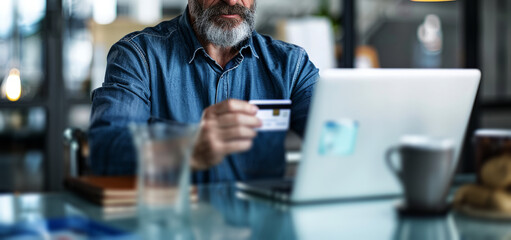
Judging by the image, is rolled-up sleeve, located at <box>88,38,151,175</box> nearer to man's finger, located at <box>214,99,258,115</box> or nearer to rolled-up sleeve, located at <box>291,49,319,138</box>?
man's finger, located at <box>214,99,258,115</box>

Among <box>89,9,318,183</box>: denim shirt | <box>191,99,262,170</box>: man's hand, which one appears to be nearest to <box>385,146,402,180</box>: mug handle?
<box>191,99,262,170</box>: man's hand

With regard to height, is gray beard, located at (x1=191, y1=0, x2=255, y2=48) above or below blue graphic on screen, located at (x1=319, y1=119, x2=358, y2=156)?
above

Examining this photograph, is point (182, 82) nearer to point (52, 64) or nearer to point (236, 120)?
point (236, 120)

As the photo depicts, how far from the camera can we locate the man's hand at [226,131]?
108 cm

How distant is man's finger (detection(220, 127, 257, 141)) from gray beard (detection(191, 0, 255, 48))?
0.95 meters

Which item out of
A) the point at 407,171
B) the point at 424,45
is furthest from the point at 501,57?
the point at 407,171

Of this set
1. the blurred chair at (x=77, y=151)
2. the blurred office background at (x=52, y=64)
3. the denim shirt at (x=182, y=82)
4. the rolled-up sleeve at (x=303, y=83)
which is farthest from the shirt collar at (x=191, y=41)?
the blurred office background at (x=52, y=64)

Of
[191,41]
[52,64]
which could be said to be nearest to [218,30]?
[191,41]

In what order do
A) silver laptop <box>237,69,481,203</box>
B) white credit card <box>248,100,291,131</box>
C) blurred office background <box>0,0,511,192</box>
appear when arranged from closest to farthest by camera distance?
1. silver laptop <box>237,69,481,203</box>
2. white credit card <box>248,100,291,131</box>
3. blurred office background <box>0,0,511,192</box>

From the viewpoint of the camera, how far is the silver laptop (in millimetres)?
1006

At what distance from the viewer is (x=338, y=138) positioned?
1034 mm

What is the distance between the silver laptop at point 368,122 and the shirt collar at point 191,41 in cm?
91

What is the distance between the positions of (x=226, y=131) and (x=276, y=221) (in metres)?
0.22

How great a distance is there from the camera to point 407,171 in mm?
1008
